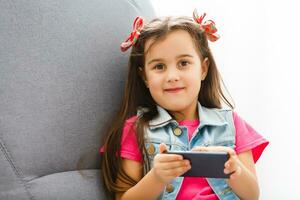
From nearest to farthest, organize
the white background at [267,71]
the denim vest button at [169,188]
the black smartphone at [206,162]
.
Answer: the black smartphone at [206,162] < the denim vest button at [169,188] < the white background at [267,71]

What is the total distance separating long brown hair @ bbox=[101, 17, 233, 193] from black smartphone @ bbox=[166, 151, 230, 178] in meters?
0.20

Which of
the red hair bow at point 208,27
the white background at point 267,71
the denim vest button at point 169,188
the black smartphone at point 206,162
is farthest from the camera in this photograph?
the white background at point 267,71

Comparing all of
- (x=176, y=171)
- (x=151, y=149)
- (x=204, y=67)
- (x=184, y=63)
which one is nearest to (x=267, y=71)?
(x=204, y=67)

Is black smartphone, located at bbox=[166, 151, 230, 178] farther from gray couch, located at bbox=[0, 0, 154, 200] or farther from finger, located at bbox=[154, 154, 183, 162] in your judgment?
gray couch, located at bbox=[0, 0, 154, 200]

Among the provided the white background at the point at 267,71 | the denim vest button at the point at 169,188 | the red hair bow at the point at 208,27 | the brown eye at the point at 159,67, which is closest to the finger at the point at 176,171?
the denim vest button at the point at 169,188

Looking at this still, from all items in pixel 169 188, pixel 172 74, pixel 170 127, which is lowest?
pixel 169 188

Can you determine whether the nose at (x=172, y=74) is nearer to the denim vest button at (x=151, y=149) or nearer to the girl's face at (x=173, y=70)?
the girl's face at (x=173, y=70)

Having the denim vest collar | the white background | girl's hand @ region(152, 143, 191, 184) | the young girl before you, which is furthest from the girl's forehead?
the white background

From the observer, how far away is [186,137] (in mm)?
957

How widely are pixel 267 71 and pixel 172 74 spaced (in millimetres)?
481

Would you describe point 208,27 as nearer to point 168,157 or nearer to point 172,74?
point 172,74

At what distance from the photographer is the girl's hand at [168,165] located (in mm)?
763

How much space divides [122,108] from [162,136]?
0.12 m

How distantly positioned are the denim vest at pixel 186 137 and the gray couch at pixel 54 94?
0.11 m
